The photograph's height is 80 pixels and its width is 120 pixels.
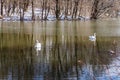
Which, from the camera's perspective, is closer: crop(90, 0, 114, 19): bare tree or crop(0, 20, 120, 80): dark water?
crop(0, 20, 120, 80): dark water

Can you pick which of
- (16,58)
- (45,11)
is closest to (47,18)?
(45,11)

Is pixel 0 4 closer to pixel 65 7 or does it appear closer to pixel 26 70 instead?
pixel 65 7

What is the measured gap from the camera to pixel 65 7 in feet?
238

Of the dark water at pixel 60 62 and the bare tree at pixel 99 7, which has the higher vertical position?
the bare tree at pixel 99 7

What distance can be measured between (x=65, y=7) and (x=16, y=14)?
10.6 m

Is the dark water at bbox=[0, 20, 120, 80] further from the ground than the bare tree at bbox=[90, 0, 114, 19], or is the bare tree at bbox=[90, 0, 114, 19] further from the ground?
the bare tree at bbox=[90, 0, 114, 19]

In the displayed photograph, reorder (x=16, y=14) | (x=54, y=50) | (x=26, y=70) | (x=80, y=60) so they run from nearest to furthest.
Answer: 1. (x=26, y=70)
2. (x=80, y=60)
3. (x=54, y=50)
4. (x=16, y=14)

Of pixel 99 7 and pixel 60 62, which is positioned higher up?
pixel 99 7

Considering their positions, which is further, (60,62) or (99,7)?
(99,7)

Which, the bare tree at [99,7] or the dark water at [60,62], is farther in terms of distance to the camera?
the bare tree at [99,7]

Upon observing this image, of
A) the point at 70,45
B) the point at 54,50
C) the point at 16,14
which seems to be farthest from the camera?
the point at 16,14

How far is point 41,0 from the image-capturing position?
70.8 m

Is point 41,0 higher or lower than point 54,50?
higher

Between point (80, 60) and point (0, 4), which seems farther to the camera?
point (0, 4)
